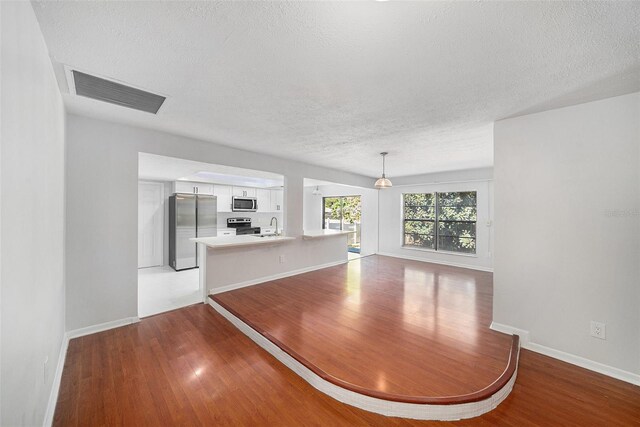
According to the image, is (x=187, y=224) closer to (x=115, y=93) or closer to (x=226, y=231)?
(x=226, y=231)

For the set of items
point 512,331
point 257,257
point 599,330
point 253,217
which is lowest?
point 512,331

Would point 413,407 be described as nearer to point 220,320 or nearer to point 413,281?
point 220,320

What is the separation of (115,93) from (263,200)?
5.63 metres

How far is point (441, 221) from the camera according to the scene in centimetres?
660

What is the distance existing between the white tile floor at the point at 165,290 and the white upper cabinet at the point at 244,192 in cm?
229

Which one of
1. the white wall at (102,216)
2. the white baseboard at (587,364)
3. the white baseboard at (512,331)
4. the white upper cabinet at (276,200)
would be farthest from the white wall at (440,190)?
the white wall at (102,216)

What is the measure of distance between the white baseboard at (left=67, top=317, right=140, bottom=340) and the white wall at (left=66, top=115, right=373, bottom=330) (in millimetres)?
45

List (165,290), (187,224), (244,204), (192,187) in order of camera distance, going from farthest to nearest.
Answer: (244,204)
(192,187)
(187,224)
(165,290)

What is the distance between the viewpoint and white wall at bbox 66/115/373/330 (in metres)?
2.69

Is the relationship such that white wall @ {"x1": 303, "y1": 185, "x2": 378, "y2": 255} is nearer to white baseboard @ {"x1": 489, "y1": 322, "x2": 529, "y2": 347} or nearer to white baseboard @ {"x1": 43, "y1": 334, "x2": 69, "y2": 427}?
white baseboard @ {"x1": 489, "y1": 322, "x2": 529, "y2": 347}

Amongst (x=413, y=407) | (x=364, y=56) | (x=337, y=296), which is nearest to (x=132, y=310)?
(x=337, y=296)

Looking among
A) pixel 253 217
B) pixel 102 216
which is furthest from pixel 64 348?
pixel 253 217

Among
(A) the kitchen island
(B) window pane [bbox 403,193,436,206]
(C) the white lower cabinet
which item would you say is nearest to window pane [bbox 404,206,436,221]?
(B) window pane [bbox 403,193,436,206]

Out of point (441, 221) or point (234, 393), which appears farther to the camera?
point (441, 221)
